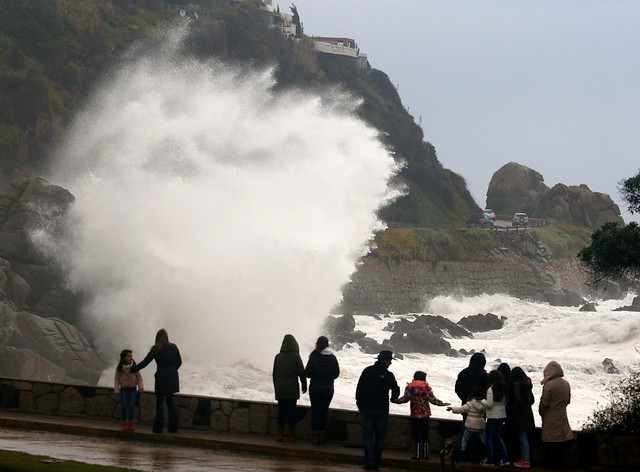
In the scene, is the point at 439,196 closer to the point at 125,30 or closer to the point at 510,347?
the point at 125,30

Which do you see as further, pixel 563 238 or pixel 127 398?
pixel 563 238

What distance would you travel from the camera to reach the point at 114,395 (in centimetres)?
1252

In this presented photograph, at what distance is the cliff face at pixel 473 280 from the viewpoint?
62.7 metres

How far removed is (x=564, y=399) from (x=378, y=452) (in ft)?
6.55

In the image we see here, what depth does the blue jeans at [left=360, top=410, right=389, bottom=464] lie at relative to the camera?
10102 mm

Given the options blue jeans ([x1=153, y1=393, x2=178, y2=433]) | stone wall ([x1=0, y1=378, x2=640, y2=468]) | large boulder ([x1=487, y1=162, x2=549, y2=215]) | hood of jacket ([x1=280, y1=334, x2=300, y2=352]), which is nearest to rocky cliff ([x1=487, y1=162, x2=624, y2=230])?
large boulder ([x1=487, y1=162, x2=549, y2=215])

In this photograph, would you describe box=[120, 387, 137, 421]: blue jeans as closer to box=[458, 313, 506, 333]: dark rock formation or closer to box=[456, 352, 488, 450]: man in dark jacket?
box=[456, 352, 488, 450]: man in dark jacket

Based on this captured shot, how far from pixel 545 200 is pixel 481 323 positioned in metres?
42.2

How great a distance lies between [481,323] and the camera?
54344mm

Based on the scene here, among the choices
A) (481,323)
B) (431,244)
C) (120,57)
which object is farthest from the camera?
(120,57)

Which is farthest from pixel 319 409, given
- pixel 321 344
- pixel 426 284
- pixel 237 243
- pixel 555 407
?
pixel 426 284

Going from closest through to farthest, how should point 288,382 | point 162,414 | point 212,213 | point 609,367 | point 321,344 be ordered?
1. point 321,344
2. point 288,382
3. point 162,414
4. point 609,367
5. point 212,213

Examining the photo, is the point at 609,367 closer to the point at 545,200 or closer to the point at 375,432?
the point at 375,432

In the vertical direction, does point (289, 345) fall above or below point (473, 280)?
below
